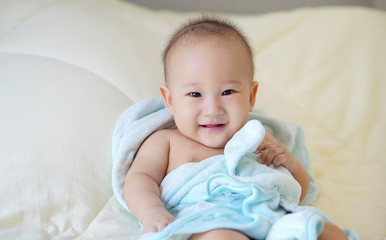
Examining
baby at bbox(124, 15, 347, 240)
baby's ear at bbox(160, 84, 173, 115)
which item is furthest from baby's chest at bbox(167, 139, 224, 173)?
baby's ear at bbox(160, 84, 173, 115)

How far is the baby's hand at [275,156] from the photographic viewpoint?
118 cm

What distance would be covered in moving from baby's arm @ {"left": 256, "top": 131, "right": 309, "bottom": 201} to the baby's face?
0.12 meters

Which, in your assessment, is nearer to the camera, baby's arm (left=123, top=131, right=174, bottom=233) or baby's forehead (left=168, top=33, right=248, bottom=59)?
baby's arm (left=123, top=131, right=174, bottom=233)

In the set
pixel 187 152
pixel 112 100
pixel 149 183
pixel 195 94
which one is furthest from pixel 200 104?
pixel 112 100

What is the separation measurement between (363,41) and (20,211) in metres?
1.64

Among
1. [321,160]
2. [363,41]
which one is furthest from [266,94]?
[363,41]

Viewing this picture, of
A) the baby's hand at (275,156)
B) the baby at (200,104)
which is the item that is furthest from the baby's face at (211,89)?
the baby's hand at (275,156)

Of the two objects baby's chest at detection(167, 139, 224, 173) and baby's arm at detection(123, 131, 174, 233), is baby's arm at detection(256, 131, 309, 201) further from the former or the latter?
baby's arm at detection(123, 131, 174, 233)

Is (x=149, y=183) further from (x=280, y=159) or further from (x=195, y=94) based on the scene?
(x=280, y=159)

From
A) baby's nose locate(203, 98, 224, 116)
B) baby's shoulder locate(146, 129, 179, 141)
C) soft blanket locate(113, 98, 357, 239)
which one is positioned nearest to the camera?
soft blanket locate(113, 98, 357, 239)

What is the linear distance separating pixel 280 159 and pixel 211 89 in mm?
280

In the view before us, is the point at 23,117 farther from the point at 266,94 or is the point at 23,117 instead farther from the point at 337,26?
the point at 337,26

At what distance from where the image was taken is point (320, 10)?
2234 mm

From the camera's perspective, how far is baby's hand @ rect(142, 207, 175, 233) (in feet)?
3.06
